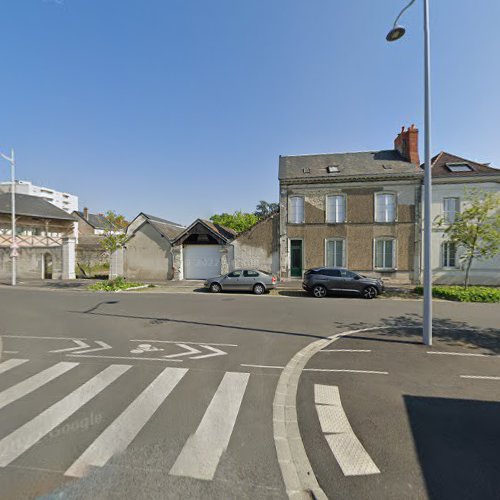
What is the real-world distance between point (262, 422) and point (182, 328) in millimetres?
4962

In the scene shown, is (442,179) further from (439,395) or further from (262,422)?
(262,422)

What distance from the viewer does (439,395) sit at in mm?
4254

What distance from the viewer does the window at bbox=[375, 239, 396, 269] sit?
1872 cm

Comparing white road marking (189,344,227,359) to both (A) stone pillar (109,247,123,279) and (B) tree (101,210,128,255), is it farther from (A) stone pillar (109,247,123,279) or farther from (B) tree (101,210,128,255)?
(A) stone pillar (109,247,123,279)

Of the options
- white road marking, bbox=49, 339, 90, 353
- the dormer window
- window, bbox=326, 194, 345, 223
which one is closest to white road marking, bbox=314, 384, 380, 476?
white road marking, bbox=49, 339, 90, 353

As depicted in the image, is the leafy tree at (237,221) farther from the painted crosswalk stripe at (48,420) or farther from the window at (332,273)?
the painted crosswalk stripe at (48,420)

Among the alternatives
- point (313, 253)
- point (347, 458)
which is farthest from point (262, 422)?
point (313, 253)

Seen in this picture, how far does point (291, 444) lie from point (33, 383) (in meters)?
4.46

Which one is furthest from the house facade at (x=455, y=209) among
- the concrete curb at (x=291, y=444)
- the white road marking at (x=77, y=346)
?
the white road marking at (x=77, y=346)

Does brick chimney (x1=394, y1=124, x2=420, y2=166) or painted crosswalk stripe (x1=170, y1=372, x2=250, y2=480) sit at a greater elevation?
brick chimney (x1=394, y1=124, x2=420, y2=166)

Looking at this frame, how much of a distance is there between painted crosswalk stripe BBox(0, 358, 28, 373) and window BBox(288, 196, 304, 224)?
1669 centimetres

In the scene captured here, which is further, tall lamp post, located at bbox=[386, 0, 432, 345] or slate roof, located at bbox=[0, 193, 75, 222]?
slate roof, located at bbox=[0, 193, 75, 222]

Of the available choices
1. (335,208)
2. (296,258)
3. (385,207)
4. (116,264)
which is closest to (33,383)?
(296,258)

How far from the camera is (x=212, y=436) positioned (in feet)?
10.8
